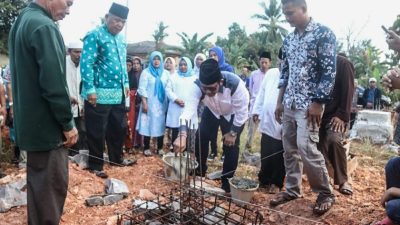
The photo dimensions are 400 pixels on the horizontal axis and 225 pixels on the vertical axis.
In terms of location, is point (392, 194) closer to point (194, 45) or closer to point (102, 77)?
point (102, 77)

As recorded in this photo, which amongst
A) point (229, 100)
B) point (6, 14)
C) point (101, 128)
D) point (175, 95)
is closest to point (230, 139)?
point (229, 100)

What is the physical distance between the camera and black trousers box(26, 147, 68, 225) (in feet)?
7.88

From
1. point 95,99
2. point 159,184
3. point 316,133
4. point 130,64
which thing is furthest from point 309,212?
point 130,64

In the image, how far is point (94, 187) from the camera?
387cm

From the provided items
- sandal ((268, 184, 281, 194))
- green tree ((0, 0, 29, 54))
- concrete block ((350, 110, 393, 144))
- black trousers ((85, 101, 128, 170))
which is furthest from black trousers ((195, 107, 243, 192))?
green tree ((0, 0, 29, 54))

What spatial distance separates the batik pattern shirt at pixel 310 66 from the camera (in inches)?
115

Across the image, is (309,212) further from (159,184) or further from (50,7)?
(50,7)

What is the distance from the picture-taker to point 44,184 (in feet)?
7.86

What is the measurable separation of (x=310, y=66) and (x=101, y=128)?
2598mm

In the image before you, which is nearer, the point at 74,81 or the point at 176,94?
the point at 74,81

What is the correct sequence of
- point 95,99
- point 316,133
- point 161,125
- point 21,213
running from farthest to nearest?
1. point 161,125
2. point 95,99
3. point 21,213
4. point 316,133

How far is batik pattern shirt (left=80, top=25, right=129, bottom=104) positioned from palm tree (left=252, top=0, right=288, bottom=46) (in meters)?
31.3

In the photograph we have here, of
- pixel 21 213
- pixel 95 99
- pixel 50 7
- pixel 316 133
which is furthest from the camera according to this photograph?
pixel 95 99

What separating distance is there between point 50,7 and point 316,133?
2349 millimetres
